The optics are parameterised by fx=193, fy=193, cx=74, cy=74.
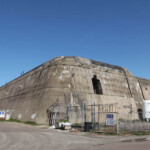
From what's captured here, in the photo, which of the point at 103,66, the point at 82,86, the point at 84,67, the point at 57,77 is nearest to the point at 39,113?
the point at 57,77

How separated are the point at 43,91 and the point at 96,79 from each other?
35.9 feet

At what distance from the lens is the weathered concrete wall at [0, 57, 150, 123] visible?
29172 mm

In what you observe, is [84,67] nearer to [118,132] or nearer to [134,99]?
[134,99]

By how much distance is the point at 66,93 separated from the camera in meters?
29.7

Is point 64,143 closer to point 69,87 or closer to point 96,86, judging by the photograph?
point 69,87

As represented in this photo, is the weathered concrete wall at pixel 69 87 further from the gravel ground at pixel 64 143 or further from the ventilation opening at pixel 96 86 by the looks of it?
the gravel ground at pixel 64 143

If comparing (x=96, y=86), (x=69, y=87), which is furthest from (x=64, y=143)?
(x=96, y=86)

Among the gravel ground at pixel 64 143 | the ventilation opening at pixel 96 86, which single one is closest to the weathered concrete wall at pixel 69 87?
the ventilation opening at pixel 96 86

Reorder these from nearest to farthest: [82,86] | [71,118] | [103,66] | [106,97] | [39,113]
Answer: [71,118] < [39,113] < [82,86] < [106,97] < [103,66]

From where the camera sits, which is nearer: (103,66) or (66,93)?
(66,93)

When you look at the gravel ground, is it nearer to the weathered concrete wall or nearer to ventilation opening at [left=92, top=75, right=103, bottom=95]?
the weathered concrete wall

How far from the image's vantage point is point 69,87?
30625 millimetres

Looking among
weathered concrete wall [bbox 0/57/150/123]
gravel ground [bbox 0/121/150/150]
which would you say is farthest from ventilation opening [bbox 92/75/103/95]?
gravel ground [bbox 0/121/150/150]

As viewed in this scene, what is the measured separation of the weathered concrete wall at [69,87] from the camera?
95.7 feet
